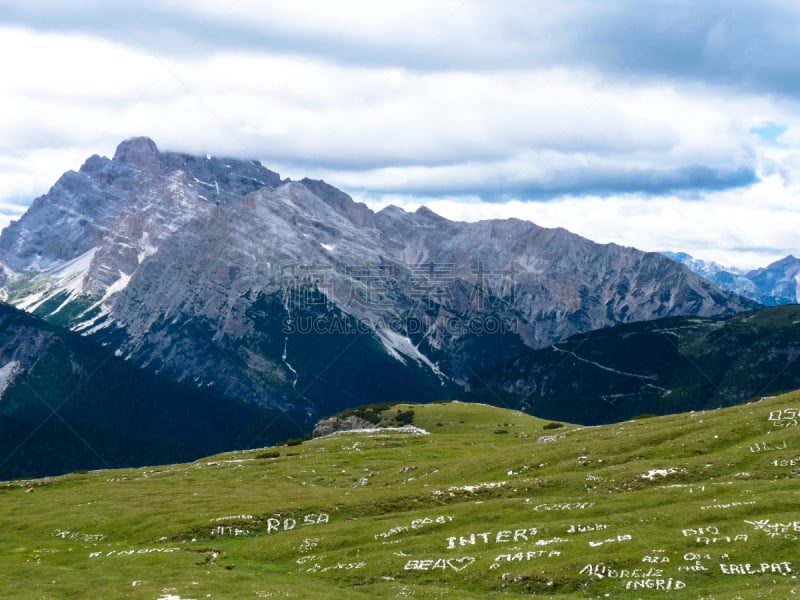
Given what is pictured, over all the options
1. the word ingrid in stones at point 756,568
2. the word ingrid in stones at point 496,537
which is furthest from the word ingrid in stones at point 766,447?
the word ingrid in stones at point 756,568

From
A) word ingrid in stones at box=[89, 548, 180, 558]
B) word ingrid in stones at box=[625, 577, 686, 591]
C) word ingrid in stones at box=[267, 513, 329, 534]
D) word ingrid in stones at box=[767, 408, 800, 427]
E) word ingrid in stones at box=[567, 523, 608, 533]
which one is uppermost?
word ingrid in stones at box=[767, 408, 800, 427]

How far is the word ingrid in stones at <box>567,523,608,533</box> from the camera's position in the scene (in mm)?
67562

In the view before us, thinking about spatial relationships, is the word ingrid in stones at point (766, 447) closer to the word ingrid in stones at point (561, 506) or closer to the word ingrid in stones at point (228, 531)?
the word ingrid in stones at point (561, 506)

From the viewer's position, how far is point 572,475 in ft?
287

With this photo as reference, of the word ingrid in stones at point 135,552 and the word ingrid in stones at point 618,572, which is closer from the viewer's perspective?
the word ingrid in stones at point 618,572

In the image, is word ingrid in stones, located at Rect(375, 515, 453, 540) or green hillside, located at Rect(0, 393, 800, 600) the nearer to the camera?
green hillside, located at Rect(0, 393, 800, 600)

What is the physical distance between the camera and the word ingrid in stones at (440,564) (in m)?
64.8

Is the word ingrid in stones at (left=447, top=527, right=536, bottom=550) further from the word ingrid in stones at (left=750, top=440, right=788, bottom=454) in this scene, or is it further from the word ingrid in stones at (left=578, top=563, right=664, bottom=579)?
the word ingrid in stones at (left=750, top=440, right=788, bottom=454)

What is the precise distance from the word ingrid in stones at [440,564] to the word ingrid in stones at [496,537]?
269cm

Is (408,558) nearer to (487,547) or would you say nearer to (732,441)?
(487,547)

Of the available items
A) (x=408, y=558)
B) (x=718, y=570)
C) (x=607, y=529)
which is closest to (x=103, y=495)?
(x=408, y=558)

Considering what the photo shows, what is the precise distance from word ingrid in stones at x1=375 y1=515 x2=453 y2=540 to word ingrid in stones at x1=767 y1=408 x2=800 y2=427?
37.8 meters

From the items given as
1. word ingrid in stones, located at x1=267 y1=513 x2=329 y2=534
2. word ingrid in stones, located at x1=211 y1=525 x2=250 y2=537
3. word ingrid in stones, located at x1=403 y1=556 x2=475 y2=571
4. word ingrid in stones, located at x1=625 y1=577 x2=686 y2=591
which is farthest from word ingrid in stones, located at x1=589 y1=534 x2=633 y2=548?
word ingrid in stones, located at x1=211 y1=525 x2=250 y2=537

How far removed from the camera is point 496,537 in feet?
228
